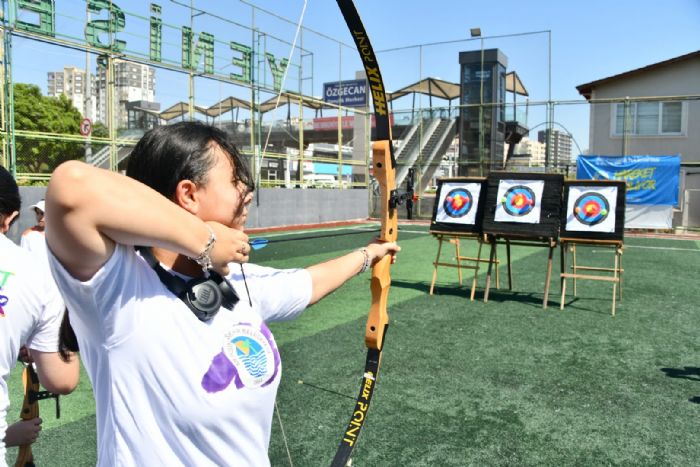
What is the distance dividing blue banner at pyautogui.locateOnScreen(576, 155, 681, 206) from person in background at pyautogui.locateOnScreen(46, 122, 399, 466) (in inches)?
663

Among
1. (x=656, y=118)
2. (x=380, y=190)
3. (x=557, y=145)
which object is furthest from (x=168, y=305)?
(x=656, y=118)

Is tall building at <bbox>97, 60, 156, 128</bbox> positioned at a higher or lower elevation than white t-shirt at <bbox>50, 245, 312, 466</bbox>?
higher

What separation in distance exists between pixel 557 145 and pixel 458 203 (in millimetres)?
11076

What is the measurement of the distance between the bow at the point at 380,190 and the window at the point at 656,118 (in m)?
17.6

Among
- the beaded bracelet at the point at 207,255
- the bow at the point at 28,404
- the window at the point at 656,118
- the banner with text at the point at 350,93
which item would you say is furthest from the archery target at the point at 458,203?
the banner with text at the point at 350,93

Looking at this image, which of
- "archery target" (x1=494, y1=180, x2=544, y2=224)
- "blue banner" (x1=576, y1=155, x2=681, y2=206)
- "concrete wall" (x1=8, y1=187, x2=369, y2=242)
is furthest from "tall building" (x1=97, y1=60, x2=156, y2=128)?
"blue banner" (x1=576, y1=155, x2=681, y2=206)

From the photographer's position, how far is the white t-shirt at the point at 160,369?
101 cm

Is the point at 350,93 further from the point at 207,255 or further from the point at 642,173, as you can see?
the point at 207,255

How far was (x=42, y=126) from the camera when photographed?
20.5m

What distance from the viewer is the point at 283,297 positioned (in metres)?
1.45

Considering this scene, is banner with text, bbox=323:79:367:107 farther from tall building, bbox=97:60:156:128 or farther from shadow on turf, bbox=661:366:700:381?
shadow on turf, bbox=661:366:700:381

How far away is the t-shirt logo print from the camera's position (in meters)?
1.06

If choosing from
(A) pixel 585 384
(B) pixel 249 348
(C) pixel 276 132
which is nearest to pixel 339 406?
(A) pixel 585 384

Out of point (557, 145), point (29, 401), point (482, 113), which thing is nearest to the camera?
point (29, 401)
